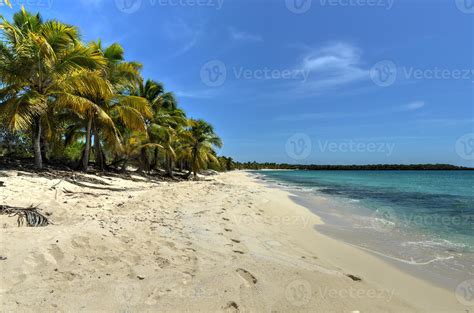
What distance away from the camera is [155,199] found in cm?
907

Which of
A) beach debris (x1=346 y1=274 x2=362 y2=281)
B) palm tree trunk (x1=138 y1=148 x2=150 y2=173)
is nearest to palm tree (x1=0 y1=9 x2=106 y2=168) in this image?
→ palm tree trunk (x1=138 y1=148 x2=150 y2=173)

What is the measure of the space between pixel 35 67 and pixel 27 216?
777 centimetres

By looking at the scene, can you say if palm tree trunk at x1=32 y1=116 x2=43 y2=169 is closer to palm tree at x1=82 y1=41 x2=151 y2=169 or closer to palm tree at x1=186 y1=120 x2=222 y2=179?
palm tree at x1=82 y1=41 x2=151 y2=169

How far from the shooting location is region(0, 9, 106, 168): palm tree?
31.0ft

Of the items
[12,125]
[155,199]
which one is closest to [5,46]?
[12,125]

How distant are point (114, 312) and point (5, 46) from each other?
11743 millimetres

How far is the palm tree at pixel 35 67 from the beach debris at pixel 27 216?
5396mm

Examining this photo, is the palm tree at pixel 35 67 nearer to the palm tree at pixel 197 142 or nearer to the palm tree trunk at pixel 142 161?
the palm tree trunk at pixel 142 161

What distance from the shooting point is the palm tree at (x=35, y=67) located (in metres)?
9.46

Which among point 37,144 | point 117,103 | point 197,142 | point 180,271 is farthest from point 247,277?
point 197,142

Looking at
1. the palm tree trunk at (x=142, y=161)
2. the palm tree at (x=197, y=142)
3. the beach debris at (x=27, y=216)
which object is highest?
the palm tree at (x=197, y=142)

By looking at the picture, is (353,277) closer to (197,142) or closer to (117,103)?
(117,103)

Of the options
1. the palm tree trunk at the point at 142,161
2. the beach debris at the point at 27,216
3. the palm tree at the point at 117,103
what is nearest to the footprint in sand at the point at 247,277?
the beach debris at the point at 27,216

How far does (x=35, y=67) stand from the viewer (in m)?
10.1
